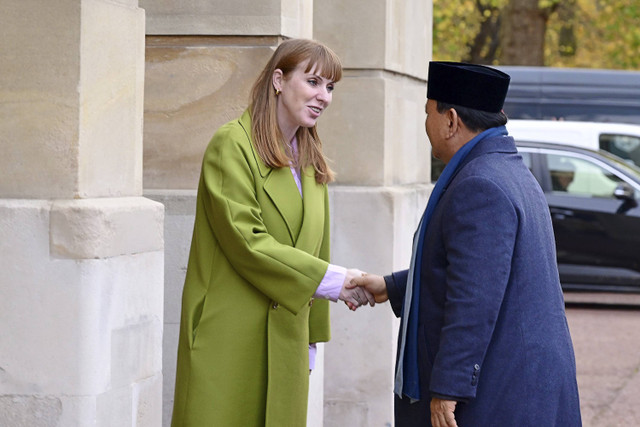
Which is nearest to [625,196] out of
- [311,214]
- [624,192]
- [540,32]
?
[624,192]

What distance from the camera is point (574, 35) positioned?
30.3 m

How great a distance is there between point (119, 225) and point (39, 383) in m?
0.50

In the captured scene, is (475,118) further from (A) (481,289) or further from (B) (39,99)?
(B) (39,99)

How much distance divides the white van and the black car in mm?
1557

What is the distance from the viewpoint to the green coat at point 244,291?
3.86 m

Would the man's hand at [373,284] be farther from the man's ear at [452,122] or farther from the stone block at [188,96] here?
the stone block at [188,96]

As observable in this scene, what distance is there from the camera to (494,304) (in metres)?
3.40

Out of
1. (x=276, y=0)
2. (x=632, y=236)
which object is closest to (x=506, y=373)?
(x=276, y=0)

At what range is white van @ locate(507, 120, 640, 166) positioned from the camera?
1491 centimetres

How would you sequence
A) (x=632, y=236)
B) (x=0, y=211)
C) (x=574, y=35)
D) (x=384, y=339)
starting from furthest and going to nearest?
1. (x=574, y=35)
2. (x=632, y=236)
3. (x=384, y=339)
4. (x=0, y=211)

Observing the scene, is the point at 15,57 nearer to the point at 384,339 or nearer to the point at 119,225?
the point at 119,225

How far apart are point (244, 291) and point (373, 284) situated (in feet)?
1.60

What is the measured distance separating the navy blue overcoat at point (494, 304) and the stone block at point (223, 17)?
1.82 metres

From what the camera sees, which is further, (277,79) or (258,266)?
(277,79)
